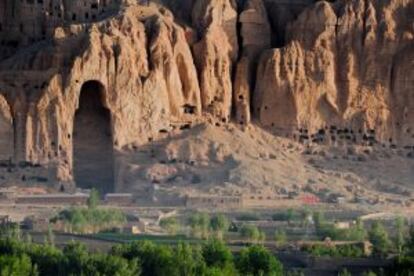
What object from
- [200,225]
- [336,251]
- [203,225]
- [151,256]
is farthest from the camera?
[200,225]

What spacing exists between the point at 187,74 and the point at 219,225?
15.8 metres

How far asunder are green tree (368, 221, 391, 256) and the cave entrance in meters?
17.1

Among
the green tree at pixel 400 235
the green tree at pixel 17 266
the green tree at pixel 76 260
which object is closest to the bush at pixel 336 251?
the green tree at pixel 400 235

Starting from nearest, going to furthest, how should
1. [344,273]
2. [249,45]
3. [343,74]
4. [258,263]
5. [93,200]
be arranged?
[344,273], [258,263], [93,200], [343,74], [249,45]

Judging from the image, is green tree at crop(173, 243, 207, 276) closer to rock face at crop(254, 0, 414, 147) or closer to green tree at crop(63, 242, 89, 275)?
green tree at crop(63, 242, 89, 275)

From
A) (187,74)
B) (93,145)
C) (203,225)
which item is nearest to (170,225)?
(203,225)

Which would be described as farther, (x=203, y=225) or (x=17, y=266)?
(x=203, y=225)

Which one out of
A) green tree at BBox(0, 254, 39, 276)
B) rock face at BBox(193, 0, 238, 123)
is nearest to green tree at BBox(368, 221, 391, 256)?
green tree at BBox(0, 254, 39, 276)

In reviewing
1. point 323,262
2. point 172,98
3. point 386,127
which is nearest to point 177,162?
point 172,98

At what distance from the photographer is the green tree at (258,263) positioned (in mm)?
66812

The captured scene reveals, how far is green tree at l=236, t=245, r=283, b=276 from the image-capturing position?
219ft

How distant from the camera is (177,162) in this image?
9812 centimetres

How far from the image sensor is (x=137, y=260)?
217ft

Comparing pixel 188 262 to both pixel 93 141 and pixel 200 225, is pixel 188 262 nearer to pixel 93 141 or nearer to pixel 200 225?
pixel 200 225
